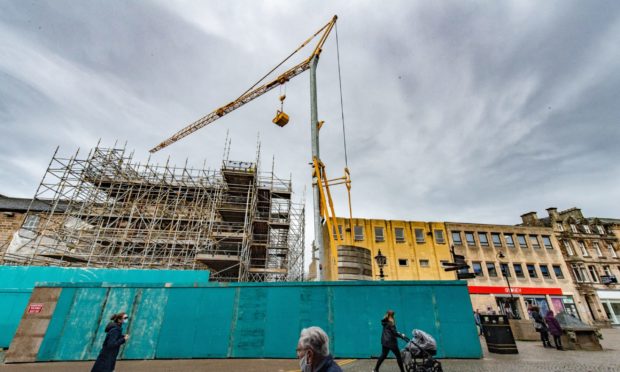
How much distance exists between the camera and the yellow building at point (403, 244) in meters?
25.5

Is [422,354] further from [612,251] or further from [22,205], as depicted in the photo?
[22,205]

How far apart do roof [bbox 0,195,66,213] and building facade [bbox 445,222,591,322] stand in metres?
44.0

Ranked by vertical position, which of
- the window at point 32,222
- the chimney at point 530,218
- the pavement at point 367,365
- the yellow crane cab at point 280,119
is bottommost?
the pavement at point 367,365

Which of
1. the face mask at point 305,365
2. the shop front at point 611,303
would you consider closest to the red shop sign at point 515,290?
the shop front at point 611,303

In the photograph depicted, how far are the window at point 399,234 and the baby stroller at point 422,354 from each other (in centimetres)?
→ 2195

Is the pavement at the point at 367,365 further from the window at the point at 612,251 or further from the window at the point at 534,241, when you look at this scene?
the window at the point at 612,251

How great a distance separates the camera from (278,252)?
2983 cm

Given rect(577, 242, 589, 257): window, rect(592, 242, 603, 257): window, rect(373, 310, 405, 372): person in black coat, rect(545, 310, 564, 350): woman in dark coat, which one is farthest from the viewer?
rect(592, 242, 603, 257): window

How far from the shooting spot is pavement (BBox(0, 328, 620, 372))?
712cm

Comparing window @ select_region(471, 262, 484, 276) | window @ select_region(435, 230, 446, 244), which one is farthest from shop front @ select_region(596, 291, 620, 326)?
window @ select_region(435, 230, 446, 244)

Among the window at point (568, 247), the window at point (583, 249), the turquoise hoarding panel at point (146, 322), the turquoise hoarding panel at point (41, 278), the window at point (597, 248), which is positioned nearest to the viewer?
the turquoise hoarding panel at point (146, 322)

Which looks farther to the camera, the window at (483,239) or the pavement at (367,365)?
the window at (483,239)

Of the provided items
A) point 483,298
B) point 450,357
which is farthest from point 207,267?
point 483,298

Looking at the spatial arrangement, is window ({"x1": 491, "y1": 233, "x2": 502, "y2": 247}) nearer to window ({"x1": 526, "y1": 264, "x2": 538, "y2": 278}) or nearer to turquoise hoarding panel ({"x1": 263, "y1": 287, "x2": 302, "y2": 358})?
window ({"x1": 526, "y1": 264, "x2": 538, "y2": 278})
